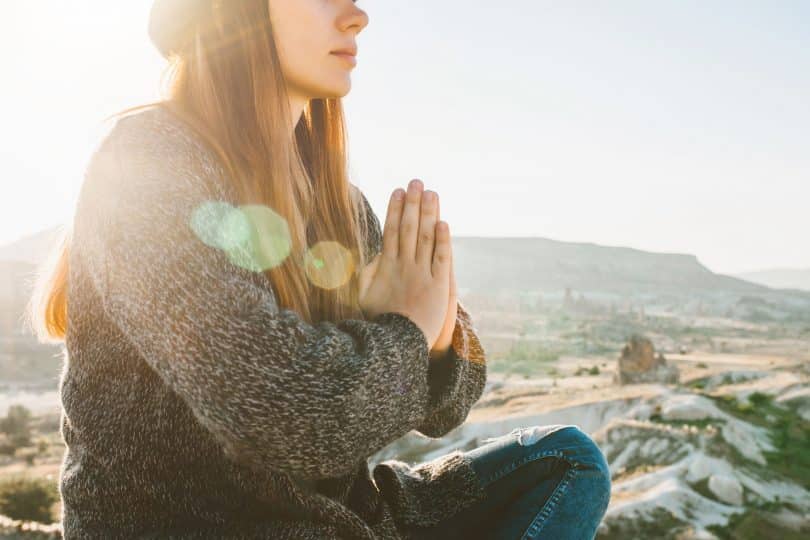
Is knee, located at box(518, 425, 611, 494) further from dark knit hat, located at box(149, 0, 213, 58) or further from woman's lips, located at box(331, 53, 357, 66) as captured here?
dark knit hat, located at box(149, 0, 213, 58)

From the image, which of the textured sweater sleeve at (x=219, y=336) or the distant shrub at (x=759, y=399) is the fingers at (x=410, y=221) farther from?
the distant shrub at (x=759, y=399)

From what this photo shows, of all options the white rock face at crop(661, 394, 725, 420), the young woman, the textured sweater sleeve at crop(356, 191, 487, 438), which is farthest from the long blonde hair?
the white rock face at crop(661, 394, 725, 420)

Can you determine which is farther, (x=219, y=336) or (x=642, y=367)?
(x=642, y=367)

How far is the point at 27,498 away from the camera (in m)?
11.5

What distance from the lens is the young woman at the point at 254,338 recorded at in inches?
44.0

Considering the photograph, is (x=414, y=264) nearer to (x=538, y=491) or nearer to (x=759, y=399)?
(x=538, y=491)

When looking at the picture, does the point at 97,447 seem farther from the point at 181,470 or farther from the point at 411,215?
the point at 411,215

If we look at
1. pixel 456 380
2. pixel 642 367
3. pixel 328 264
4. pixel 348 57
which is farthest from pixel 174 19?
pixel 642 367

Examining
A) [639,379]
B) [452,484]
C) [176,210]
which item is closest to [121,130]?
[176,210]

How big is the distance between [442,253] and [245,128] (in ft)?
1.63

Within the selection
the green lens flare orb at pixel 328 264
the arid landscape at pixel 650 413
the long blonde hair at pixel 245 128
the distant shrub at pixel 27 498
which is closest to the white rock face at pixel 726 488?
the arid landscape at pixel 650 413

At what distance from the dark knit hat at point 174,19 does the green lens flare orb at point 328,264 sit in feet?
1.71

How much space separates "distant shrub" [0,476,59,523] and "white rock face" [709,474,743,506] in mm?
9792

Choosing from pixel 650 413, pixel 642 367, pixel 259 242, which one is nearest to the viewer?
pixel 259 242
